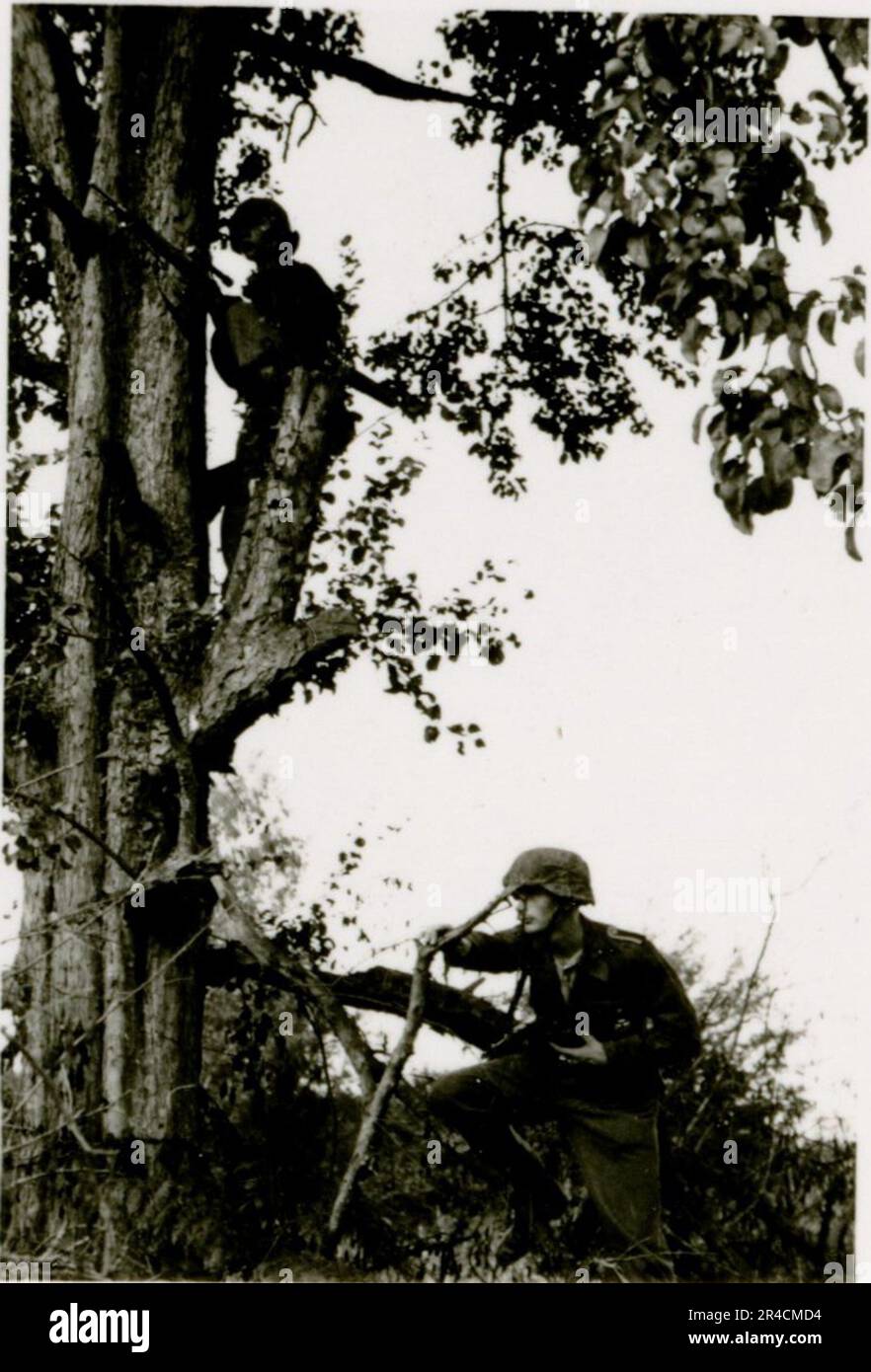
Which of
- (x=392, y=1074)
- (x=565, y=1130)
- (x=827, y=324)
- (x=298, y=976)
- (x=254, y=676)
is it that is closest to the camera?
(x=827, y=324)

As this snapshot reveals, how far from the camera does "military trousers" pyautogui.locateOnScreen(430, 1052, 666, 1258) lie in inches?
187

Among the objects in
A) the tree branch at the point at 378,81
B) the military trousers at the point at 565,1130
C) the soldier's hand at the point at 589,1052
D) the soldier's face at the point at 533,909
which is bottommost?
the military trousers at the point at 565,1130

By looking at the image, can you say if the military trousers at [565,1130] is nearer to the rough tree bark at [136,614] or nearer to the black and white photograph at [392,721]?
the black and white photograph at [392,721]

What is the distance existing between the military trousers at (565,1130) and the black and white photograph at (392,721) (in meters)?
0.01

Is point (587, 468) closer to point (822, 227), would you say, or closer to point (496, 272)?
→ point (496, 272)

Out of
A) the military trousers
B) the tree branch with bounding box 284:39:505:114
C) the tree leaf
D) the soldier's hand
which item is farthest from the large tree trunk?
the tree leaf

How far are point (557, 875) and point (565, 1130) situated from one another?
0.76 meters

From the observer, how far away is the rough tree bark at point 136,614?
16.1ft

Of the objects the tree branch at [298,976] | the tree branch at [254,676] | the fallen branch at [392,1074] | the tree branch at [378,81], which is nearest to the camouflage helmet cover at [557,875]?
the fallen branch at [392,1074]

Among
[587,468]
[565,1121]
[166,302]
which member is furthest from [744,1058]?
[166,302]

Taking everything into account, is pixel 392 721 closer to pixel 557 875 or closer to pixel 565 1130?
pixel 557 875

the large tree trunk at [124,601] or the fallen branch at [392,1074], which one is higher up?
the large tree trunk at [124,601]

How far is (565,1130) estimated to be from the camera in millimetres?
4789

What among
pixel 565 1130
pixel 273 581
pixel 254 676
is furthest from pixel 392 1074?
pixel 273 581
